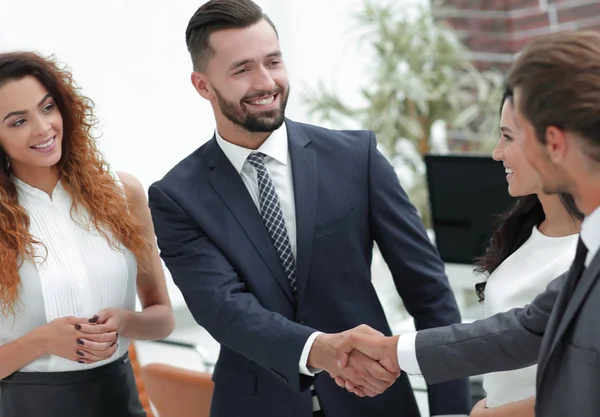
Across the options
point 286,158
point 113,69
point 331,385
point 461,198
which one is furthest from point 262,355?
point 113,69

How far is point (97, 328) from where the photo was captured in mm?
2219

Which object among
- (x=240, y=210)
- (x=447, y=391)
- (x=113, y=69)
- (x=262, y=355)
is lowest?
(x=447, y=391)

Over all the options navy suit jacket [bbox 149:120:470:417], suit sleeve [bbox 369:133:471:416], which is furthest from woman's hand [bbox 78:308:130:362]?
suit sleeve [bbox 369:133:471:416]

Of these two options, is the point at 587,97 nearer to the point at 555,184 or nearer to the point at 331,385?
the point at 555,184

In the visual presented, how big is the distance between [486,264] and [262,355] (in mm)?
559

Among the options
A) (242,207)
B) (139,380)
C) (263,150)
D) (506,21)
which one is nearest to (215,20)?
(263,150)

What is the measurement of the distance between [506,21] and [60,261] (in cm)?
387

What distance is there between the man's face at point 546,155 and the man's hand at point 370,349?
Answer: 0.72 meters

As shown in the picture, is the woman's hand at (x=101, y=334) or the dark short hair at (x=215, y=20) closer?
the dark short hair at (x=215, y=20)

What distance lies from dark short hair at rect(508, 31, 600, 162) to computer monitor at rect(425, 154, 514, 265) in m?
1.81

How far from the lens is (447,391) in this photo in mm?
2105

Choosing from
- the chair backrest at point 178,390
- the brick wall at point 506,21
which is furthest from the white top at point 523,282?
the brick wall at point 506,21

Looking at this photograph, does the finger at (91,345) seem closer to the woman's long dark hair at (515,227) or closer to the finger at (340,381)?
the finger at (340,381)

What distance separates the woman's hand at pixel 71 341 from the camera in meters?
2.18
